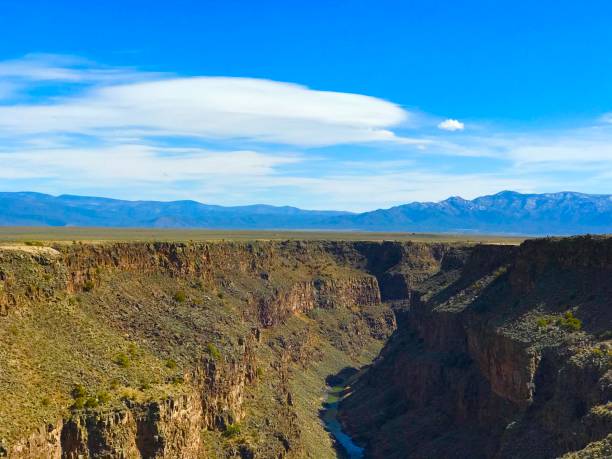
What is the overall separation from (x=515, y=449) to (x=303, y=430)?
38.3m

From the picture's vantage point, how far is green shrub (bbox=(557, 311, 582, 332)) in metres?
72.1

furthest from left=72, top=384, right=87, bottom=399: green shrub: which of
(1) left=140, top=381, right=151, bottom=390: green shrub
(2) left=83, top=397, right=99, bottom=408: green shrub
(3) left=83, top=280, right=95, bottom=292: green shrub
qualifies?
(3) left=83, top=280, right=95, bottom=292: green shrub

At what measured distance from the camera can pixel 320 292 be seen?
163 m

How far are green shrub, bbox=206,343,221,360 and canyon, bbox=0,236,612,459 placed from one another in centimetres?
26

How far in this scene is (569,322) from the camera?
73438mm

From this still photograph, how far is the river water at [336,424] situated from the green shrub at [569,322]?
1504 inches

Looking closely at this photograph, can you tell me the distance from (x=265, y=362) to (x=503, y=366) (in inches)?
1607

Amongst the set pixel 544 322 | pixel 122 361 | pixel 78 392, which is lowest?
pixel 78 392

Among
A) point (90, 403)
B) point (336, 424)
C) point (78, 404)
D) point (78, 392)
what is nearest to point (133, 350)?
point (78, 392)

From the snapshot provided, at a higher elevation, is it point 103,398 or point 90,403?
point 103,398

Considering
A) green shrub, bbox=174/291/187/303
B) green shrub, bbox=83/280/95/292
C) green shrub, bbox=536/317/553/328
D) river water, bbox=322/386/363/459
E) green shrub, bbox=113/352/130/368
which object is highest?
green shrub, bbox=83/280/95/292

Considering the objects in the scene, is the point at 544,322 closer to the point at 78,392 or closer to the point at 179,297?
A: the point at 179,297

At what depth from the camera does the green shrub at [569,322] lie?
72100 mm

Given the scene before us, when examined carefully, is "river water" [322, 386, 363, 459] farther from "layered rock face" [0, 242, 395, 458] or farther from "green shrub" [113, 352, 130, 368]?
"green shrub" [113, 352, 130, 368]
